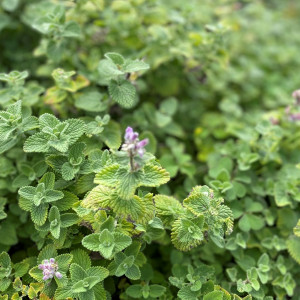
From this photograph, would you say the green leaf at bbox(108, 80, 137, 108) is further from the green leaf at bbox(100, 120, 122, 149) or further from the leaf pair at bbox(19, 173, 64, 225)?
the leaf pair at bbox(19, 173, 64, 225)

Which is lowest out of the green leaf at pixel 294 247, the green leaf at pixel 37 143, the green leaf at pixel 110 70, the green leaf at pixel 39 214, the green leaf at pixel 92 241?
the green leaf at pixel 294 247

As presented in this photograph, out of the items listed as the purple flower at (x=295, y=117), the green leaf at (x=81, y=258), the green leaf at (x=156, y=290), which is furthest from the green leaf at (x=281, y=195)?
the green leaf at (x=81, y=258)

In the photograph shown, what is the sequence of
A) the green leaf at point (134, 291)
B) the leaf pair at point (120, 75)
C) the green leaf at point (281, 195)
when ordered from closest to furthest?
the green leaf at point (134, 291)
the leaf pair at point (120, 75)
the green leaf at point (281, 195)

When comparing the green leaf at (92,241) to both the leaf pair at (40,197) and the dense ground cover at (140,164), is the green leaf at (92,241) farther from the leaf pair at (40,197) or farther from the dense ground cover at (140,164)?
the leaf pair at (40,197)

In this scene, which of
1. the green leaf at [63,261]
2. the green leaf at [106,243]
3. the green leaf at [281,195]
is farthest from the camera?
the green leaf at [281,195]

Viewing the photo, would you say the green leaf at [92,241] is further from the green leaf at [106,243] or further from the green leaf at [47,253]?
the green leaf at [47,253]

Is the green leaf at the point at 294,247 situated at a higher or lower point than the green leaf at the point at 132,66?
lower

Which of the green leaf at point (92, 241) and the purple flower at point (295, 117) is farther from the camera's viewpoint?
the purple flower at point (295, 117)

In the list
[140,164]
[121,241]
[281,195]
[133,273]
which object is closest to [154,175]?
[140,164]

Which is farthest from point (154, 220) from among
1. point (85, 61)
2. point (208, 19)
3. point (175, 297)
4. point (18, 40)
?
point (18, 40)

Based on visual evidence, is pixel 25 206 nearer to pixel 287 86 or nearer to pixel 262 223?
pixel 262 223
